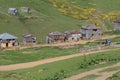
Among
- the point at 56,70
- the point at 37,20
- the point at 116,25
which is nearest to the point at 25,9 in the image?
the point at 37,20

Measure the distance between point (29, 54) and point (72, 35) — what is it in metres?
26.2

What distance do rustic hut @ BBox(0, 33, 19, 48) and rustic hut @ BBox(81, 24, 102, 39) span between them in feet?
75.0

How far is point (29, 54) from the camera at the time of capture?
283 ft

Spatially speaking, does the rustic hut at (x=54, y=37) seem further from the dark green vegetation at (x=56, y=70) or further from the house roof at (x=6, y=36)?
the dark green vegetation at (x=56, y=70)

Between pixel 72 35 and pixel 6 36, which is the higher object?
pixel 6 36

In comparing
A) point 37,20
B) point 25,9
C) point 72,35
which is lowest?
point 72,35

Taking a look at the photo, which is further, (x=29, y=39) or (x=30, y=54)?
(x=29, y=39)

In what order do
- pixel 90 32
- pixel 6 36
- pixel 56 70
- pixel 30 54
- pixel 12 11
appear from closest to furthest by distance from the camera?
pixel 56 70, pixel 30 54, pixel 6 36, pixel 90 32, pixel 12 11

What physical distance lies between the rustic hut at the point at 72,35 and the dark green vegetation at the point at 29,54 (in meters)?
15.7

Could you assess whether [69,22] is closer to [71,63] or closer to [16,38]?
[16,38]

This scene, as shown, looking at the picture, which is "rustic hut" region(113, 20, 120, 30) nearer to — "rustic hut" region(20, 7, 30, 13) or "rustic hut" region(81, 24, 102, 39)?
"rustic hut" region(81, 24, 102, 39)

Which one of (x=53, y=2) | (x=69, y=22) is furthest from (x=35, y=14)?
(x=53, y=2)

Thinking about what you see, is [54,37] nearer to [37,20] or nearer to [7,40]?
[7,40]

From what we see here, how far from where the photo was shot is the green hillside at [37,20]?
11156 cm
